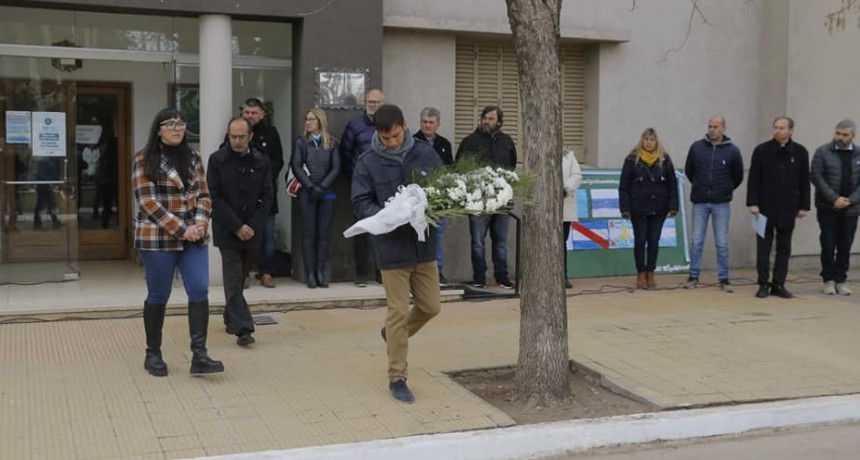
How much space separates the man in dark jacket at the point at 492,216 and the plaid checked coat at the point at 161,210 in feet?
14.9

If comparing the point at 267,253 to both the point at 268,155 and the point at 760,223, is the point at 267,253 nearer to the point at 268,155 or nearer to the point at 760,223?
the point at 268,155

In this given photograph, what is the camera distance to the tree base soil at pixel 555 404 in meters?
6.30

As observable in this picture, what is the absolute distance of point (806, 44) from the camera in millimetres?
12742

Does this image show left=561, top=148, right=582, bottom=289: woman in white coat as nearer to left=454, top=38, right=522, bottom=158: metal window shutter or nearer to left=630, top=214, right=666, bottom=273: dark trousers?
left=630, top=214, right=666, bottom=273: dark trousers

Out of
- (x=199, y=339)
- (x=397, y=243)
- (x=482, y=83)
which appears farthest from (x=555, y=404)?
(x=482, y=83)

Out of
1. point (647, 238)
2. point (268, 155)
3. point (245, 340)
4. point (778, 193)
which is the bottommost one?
point (245, 340)

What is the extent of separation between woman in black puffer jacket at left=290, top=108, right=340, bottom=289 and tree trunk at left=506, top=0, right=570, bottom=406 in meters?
3.87

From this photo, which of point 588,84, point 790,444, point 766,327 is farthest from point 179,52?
point 790,444

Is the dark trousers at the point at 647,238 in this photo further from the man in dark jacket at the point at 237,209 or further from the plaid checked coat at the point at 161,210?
the plaid checked coat at the point at 161,210

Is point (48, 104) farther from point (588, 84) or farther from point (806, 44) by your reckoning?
point (806, 44)

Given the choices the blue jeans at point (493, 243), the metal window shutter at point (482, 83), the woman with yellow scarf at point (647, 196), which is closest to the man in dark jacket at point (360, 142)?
the blue jeans at point (493, 243)

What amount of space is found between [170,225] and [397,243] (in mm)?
1626

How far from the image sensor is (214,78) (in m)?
9.90

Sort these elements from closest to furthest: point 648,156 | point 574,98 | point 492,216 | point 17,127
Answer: point 17,127 → point 492,216 → point 648,156 → point 574,98
